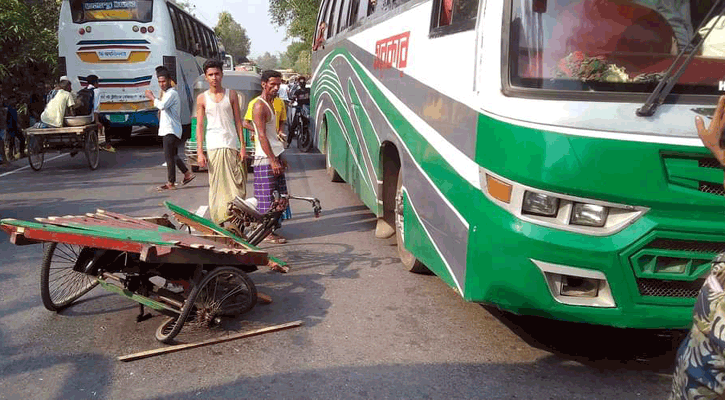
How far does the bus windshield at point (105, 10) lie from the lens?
14461 mm

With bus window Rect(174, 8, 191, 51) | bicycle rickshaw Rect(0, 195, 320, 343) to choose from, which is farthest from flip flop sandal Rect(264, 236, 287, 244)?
bus window Rect(174, 8, 191, 51)

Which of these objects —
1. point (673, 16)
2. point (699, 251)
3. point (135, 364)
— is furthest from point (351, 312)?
point (673, 16)

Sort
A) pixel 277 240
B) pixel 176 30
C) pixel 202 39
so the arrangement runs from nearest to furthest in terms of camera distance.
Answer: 1. pixel 277 240
2. pixel 176 30
3. pixel 202 39

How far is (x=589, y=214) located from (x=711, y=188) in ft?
1.86

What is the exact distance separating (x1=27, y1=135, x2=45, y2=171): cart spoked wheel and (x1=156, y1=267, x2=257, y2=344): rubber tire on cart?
26.8 ft

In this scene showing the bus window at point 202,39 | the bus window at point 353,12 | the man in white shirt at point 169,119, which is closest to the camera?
the bus window at point 353,12

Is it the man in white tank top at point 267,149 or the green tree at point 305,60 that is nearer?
the man in white tank top at point 267,149

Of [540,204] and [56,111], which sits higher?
[540,204]

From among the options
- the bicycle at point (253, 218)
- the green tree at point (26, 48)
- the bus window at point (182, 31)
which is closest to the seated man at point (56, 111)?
the green tree at point (26, 48)

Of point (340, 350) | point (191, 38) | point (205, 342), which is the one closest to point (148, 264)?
point (205, 342)

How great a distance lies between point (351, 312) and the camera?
4551 millimetres

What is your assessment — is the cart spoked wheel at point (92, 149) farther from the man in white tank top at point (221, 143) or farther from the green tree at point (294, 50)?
the green tree at point (294, 50)

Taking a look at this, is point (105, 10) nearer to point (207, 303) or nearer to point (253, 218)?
point (253, 218)

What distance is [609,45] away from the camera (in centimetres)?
321
